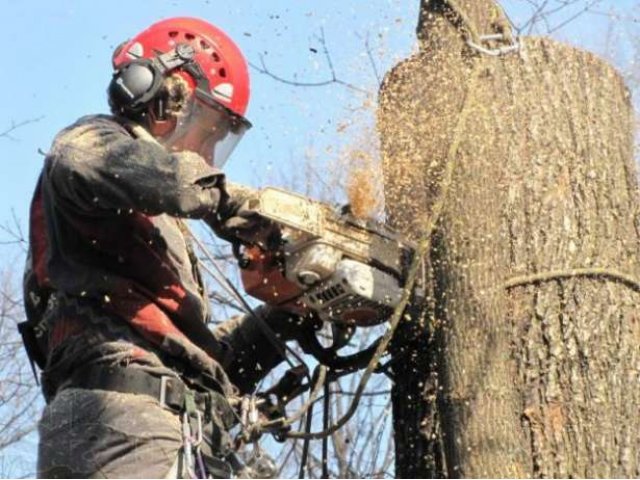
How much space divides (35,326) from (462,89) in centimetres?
158

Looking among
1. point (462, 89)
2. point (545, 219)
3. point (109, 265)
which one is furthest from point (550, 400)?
point (109, 265)

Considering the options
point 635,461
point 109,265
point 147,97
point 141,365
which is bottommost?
point 635,461

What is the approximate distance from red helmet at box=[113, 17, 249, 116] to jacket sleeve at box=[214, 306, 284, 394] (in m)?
0.77

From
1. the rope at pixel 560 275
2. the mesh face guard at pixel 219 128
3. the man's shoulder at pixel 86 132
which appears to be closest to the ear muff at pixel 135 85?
the man's shoulder at pixel 86 132

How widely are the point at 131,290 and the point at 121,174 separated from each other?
44cm

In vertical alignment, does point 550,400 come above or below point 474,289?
below

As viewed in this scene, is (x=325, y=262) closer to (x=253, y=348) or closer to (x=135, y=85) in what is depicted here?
(x=253, y=348)

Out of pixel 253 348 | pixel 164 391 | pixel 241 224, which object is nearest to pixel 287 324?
pixel 253 348

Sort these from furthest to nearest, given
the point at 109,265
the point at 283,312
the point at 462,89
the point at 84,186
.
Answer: the point at 283,312, the point at 462,89, the point at 109,265, the point at 84,186

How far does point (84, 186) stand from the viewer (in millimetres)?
3930

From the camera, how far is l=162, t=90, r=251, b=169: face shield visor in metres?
4.60

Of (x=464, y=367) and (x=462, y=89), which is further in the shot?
(x=462, y=89)

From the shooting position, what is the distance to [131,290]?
4.19 meters

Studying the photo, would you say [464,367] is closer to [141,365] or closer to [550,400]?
[550,400]
